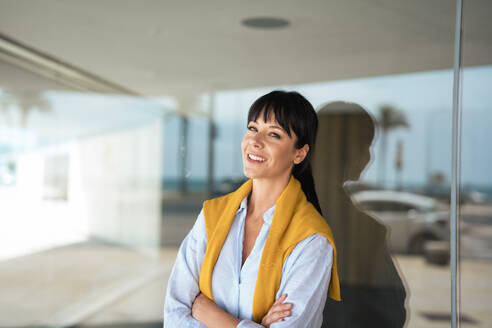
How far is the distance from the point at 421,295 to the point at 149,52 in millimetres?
2637

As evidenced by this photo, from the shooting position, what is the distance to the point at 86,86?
3736mm

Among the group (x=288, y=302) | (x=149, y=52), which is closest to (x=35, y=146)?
(x=149, y=52)

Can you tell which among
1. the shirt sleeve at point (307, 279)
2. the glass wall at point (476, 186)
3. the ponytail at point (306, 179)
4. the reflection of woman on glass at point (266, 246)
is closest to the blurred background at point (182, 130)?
the glass wall at point (476, 186)

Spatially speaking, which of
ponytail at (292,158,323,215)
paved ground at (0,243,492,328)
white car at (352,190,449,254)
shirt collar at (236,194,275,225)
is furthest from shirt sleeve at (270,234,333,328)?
paved ground at (0,243,492,328)

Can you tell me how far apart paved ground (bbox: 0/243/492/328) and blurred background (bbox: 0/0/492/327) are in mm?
11

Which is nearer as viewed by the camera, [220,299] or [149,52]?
[220,299]

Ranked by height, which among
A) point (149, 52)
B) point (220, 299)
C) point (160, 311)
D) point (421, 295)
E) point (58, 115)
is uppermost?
point (149, 52)

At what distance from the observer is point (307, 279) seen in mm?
1271

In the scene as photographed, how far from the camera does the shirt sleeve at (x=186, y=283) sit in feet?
4.54

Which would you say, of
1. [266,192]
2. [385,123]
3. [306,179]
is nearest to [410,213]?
[385,123]

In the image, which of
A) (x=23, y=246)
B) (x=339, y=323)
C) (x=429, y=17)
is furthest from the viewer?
(x=23, y=246)

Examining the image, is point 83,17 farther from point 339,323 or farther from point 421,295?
point 421,295

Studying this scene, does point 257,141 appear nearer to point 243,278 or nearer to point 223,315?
point 243,278

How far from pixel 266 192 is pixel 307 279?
314mm
